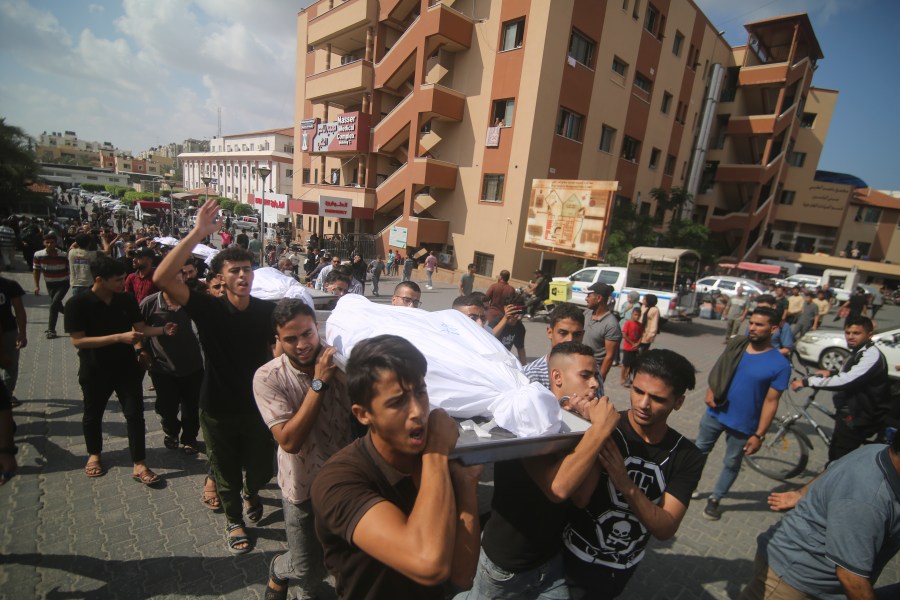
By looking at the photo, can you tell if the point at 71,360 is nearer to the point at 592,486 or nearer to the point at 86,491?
the point at 86,491

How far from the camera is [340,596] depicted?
4.28 ft

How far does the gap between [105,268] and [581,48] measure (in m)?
20.3

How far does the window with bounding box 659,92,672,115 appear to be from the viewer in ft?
76.1

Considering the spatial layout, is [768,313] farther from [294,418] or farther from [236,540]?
[236,540]

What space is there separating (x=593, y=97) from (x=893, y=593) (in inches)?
802

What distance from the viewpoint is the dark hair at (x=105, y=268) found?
336 cm

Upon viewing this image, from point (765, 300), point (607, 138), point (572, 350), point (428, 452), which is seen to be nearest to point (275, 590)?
point (428, 452)

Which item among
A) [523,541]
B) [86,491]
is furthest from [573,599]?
[86,491]

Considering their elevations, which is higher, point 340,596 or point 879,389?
point 879,389

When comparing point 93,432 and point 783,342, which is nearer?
point 93,432

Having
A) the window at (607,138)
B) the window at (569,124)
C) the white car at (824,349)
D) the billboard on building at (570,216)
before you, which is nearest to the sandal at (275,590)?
the white car at (824,349)

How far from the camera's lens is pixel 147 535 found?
302 cm

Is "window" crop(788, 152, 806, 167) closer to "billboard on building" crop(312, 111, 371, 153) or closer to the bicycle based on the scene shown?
"billboard on building" crop(312, 111, 371, 153)

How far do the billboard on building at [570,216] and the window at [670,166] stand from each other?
48.2 feet
